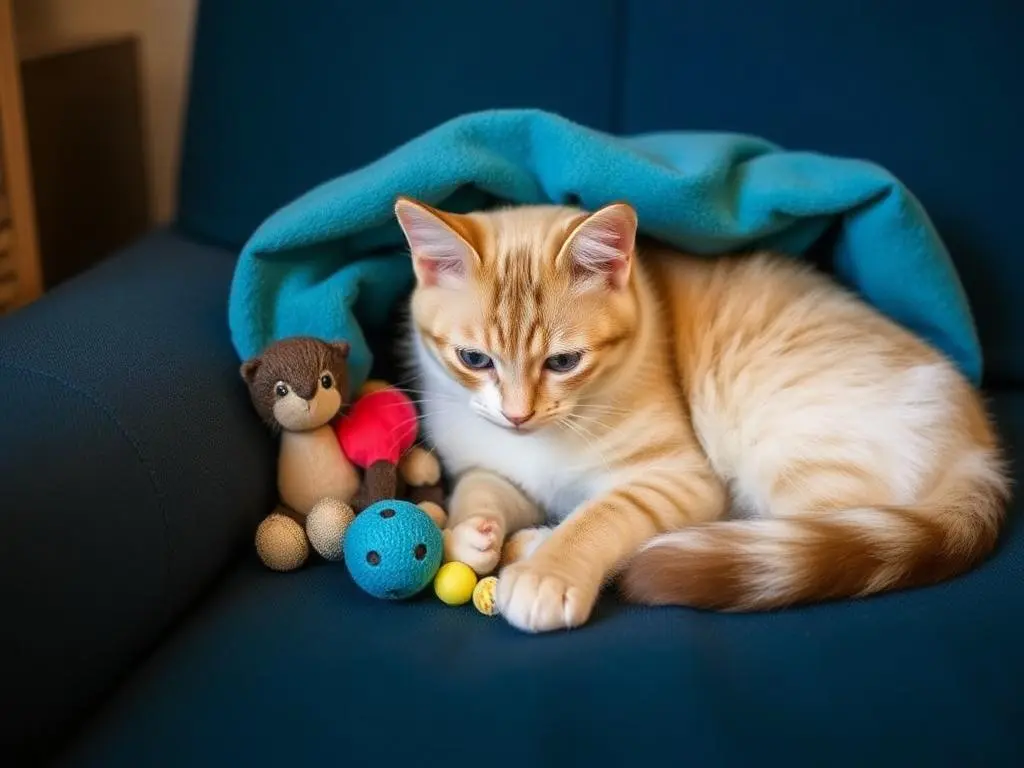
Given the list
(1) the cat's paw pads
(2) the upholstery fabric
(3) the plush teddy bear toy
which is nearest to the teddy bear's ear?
(3) the plush teddy bear toy

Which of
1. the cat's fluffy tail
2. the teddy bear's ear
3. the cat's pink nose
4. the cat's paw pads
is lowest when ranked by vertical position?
the cat's paw pads

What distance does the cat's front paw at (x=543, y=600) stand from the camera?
125 cm

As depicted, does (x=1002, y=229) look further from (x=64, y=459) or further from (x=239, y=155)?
(x=64, y=459)

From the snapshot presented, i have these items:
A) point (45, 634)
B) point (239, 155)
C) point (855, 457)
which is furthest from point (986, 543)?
point (239, 155)

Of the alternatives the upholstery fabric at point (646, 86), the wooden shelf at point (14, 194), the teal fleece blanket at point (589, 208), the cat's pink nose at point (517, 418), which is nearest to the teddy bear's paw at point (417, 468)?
the teal fleece blanket at point (589, 208)

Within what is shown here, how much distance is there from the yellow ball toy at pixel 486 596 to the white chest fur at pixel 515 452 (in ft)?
0.95

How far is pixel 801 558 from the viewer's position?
4.19 ft

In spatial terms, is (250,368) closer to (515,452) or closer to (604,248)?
(515,452)

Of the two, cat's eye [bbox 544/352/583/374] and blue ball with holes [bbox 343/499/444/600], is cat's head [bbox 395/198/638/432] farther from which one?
blue ball with holes [bbox 343/499/444/600]

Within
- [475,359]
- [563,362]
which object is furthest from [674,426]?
[475,359]

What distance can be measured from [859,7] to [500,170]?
0.77 meters

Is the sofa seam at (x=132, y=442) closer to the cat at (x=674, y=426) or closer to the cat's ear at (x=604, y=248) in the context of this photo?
the cat at (x=674, y=426)

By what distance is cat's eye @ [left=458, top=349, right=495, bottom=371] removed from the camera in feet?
4.87

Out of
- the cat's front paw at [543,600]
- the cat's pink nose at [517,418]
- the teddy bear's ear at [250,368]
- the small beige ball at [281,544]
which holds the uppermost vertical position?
the teddy bear's ear at [250,368]
